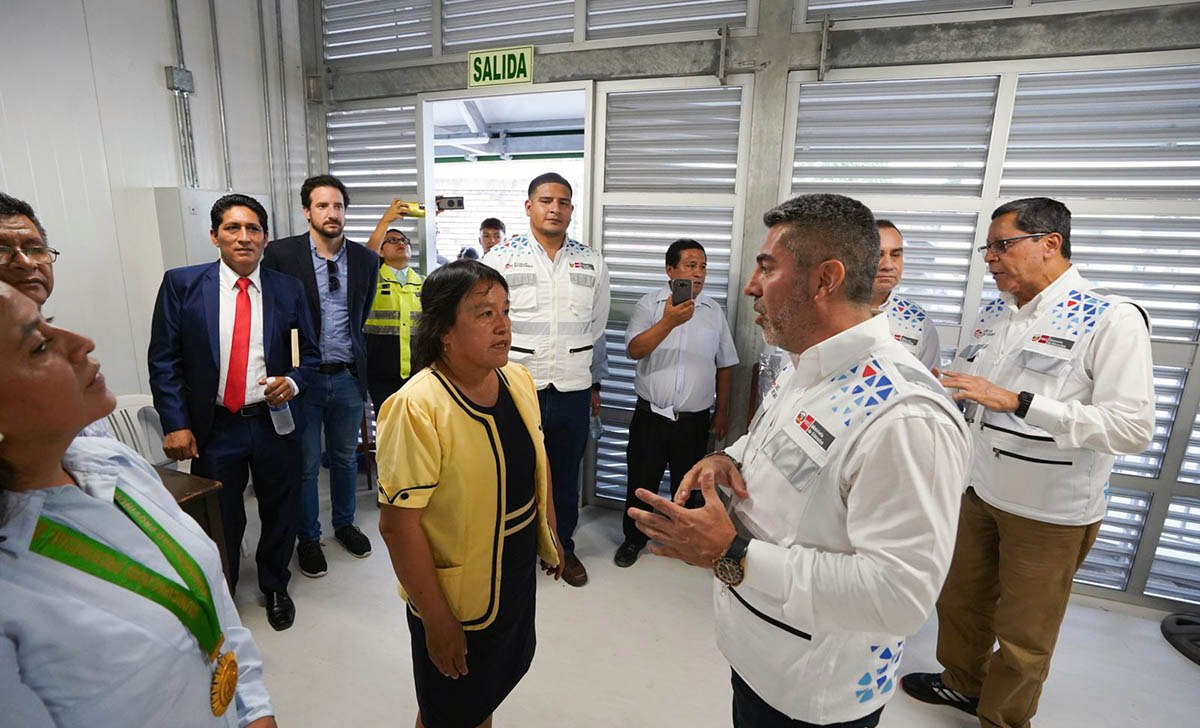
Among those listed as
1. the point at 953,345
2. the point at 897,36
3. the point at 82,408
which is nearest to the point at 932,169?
the point at 897,36

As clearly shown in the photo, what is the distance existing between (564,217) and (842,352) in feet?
6.57

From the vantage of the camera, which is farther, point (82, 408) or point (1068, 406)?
point (1068, 406)

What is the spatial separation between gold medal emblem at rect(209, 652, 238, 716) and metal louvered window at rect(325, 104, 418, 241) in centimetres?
338

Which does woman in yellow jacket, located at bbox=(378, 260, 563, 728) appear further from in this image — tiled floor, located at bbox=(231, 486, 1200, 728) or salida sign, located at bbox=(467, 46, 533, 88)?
salida sign, located at bbox=(467, 46, 533, 88)

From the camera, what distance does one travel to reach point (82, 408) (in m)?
0.73

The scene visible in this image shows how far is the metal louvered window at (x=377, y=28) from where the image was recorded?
3617 mm

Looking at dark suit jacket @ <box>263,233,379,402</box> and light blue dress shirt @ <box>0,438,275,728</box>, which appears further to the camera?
dark suit jacket @ <box>263,233,379,402</box>

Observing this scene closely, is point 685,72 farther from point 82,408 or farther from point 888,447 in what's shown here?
point 82,408

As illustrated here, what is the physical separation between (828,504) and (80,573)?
1.13 meters

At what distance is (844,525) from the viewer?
1.01 metres

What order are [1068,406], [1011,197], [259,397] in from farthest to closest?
[1011,197], [259,397], [1068,406]

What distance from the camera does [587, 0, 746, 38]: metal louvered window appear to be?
3025 mm

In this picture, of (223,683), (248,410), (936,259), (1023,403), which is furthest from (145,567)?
(936,259)

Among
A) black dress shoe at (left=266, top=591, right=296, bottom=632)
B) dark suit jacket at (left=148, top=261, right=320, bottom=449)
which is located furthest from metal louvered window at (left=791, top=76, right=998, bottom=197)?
black dress shoe at (left=266, top=591, right=296, bottom=632)
